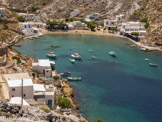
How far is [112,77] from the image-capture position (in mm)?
49219

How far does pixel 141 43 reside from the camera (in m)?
81.5

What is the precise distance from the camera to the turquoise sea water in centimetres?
3534

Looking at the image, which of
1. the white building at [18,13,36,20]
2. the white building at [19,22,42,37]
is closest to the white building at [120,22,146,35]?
the white building at [19,22,42,37]

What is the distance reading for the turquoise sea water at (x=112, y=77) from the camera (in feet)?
116

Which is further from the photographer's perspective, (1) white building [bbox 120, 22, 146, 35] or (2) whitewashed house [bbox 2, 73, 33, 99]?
(1) white building [bbox 120, 22, 146, 35]

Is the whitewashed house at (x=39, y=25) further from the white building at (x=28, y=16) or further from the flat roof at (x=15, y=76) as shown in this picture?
the flat roof at (x=15, y=76)

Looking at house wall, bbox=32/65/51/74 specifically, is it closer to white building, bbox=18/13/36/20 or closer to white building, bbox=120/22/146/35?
white building, bbox=120/22/146/35

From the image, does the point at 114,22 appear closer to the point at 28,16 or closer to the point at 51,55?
the point at 28,16

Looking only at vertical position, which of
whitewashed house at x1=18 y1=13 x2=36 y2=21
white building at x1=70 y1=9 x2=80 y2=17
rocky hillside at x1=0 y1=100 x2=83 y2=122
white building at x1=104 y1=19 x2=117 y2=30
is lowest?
rocky hillside at x1=0 y1=100 x2=83 y2=122

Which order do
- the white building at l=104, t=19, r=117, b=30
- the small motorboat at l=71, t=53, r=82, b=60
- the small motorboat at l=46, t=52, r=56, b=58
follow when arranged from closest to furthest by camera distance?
the small motorboat at l=71, t=53, r=82, b=60 < the small motorboat at l=46, t=52, r=56, b=58 < the white building at l=104, t=19, r=117, b=30

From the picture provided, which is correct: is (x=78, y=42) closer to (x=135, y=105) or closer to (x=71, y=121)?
(x=135, y=105)

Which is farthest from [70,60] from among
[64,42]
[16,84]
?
[16,84]

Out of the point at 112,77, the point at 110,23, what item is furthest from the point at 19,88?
the point at 110,23

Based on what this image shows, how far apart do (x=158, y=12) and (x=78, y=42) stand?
3291 centimetres
